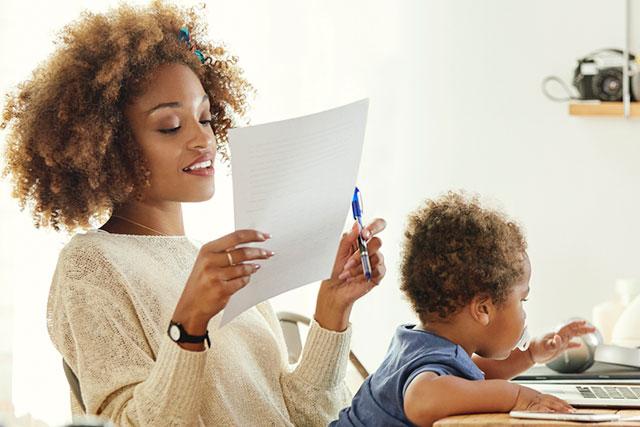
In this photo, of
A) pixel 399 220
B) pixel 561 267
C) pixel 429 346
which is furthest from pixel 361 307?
pixel 429 346

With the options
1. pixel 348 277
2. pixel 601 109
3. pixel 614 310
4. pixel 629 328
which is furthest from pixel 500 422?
pixel 601 109

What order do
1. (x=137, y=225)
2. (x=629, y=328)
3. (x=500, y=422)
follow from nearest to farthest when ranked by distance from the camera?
(x=500, y=422), (x=137, y=225), (x=629, y=328)

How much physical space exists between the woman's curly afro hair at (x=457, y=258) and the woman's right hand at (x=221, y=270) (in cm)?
37

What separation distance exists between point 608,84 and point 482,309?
1.93 meters

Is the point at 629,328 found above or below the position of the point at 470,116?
below

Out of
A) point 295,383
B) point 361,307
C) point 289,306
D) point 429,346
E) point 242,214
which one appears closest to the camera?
point 242,214

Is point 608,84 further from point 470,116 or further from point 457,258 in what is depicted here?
point 457,258

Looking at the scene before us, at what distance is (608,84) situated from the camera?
3.30 m

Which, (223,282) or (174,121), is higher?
(174,121)

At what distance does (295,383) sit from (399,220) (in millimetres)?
1955

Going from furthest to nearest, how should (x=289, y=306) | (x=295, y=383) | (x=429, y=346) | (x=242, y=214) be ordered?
(x=289, y=306) → (x=295, y=383) → (x=429, y=346) → (x=242, y=214)

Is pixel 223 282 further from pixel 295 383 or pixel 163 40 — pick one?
pixel 163 40

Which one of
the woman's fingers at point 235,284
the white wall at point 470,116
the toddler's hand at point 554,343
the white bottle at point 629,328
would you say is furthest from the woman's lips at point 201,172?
the white wall at point 470,116

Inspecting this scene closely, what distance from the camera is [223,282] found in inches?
49.9
